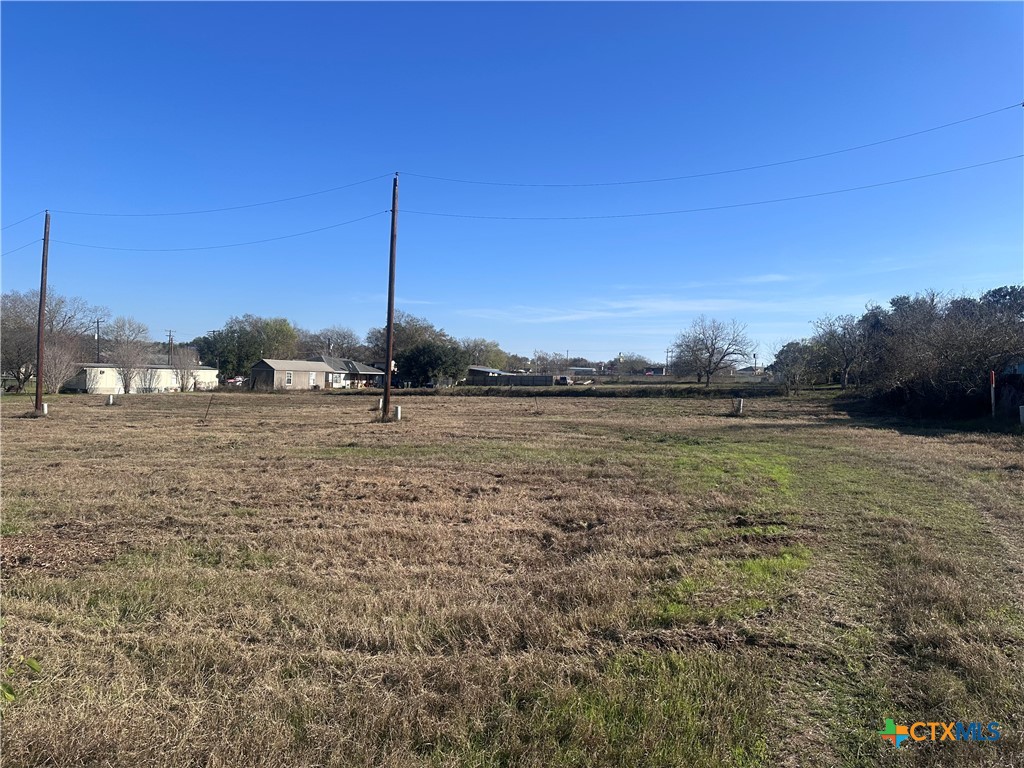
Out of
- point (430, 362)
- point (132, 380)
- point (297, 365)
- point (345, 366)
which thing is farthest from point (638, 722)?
point (345, 366)

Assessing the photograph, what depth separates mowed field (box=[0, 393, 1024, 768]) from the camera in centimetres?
287

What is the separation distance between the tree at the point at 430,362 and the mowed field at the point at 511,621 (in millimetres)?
56050

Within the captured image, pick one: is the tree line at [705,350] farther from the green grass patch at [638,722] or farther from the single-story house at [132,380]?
the green grass patch at [638,722]

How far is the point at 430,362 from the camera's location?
218 ft

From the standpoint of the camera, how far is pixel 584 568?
5.52 metres

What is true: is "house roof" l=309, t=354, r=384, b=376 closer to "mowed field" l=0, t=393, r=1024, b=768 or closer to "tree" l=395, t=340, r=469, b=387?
"tree" l=395, t=340, r=469, b=387

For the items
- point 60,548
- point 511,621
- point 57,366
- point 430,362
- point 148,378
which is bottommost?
point 60,548

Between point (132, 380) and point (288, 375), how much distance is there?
588 inches

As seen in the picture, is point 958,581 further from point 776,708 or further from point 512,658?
point 512,658

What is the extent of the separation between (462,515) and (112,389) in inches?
2381

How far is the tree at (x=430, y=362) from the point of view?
6625cm

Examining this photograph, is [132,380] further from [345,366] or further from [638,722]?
[638,722]

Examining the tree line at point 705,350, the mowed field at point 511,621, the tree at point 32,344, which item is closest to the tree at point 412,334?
the tree line at point 705,350

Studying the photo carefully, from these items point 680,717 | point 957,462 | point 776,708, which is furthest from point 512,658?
point 957,462
